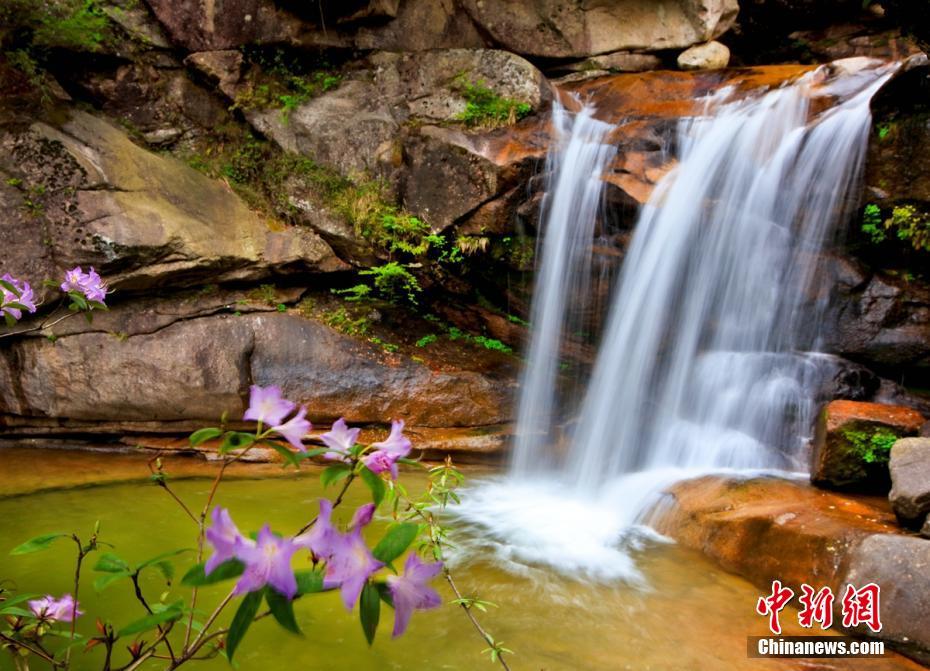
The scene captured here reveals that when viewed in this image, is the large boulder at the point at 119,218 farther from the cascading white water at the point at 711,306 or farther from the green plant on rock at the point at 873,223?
the green plant on rock at the point at 873,223

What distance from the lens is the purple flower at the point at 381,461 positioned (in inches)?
40.3

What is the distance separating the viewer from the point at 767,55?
32.8 ft

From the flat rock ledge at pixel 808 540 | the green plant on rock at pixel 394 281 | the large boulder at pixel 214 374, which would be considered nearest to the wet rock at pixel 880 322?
the flat rock ledge at pixel 808 540

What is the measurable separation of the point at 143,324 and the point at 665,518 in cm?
520

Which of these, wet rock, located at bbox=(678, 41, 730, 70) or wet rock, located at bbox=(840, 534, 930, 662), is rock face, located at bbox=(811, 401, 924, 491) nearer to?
wet rock, located at bbox=(840, 534, 930, 662)

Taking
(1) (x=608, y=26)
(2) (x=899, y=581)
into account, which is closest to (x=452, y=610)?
(2) (x=899, y=581)

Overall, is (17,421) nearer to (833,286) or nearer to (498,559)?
(498,559)

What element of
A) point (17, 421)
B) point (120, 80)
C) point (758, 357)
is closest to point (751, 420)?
point (758, 357)

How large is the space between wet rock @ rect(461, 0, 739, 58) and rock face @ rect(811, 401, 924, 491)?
22.4ft

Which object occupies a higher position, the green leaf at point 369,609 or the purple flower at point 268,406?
the purple flower at point 268,406

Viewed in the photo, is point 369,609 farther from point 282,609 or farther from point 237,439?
point 237,439

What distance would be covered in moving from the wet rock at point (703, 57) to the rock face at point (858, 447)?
6.46 metres
